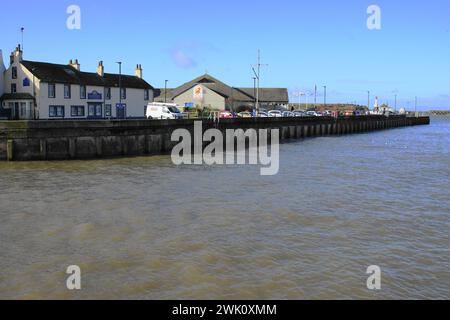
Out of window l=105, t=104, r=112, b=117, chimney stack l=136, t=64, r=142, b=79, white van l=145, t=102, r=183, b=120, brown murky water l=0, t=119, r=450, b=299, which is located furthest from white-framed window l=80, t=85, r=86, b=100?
brown murky water l=0, t=119, r=450, b=299

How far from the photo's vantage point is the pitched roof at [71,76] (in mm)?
49925

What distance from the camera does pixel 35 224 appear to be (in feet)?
49.1

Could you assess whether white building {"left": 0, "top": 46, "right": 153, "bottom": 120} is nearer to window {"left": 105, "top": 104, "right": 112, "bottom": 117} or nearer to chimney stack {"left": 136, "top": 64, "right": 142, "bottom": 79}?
window {"left": 105, "top": 104, "right": 112, "bottom": 117}

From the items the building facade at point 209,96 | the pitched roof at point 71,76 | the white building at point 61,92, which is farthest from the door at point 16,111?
the building facade at point 209,96

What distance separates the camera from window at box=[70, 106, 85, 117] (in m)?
53.1

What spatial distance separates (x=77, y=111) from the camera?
176ft

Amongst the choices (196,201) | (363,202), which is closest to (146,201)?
(196,201)

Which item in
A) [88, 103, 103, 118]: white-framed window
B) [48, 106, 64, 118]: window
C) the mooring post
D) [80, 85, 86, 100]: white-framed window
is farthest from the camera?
[88, 103, 103, 118]: white-framed window

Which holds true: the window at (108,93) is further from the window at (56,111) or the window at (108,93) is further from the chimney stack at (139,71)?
the chimney stack at (139,71)

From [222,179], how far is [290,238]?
1158 cm

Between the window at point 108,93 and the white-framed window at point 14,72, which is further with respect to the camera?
the window at point 108,93

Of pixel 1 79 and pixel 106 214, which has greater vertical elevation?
pixel 1 79

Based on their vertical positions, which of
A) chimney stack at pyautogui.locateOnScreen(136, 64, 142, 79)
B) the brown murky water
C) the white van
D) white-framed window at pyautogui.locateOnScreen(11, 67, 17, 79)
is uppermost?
chimney stack at pyautogui.locateOnScreen(136, 64, 142, 79)
